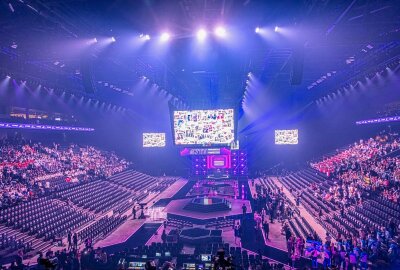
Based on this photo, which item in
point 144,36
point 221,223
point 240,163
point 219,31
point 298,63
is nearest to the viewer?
point 298,63

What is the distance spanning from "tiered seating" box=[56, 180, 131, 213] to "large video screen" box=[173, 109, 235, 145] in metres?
8.73

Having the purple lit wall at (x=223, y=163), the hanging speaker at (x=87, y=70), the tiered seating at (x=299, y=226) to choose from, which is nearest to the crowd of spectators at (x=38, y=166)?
the hanging speaker at (x=87, y=70)

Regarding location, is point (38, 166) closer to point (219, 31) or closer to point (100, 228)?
point (100, 228)

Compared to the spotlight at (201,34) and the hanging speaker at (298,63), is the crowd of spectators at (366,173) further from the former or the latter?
the spotlight at (201,34)

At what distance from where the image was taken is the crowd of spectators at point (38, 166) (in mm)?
23406

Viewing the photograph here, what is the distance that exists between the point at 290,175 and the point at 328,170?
33.3ft

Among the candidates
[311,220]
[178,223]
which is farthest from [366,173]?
[178,223]

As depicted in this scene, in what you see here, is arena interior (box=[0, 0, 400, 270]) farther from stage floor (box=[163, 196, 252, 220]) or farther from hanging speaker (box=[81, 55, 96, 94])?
stage floor (box=[163, 196, 252, 220])

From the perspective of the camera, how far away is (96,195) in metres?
29.2

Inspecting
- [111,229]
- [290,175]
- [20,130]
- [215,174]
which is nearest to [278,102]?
[290,175]

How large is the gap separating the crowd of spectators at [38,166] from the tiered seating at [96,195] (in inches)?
58.4

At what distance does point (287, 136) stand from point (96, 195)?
2862 centimetres

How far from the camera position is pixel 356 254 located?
14.5m

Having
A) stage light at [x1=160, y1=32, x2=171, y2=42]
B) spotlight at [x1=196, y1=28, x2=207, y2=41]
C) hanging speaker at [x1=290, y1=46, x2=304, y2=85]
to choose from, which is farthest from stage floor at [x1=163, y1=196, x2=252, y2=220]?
spotlight at [x1=196, y1=28, x2=207, y2=41]
